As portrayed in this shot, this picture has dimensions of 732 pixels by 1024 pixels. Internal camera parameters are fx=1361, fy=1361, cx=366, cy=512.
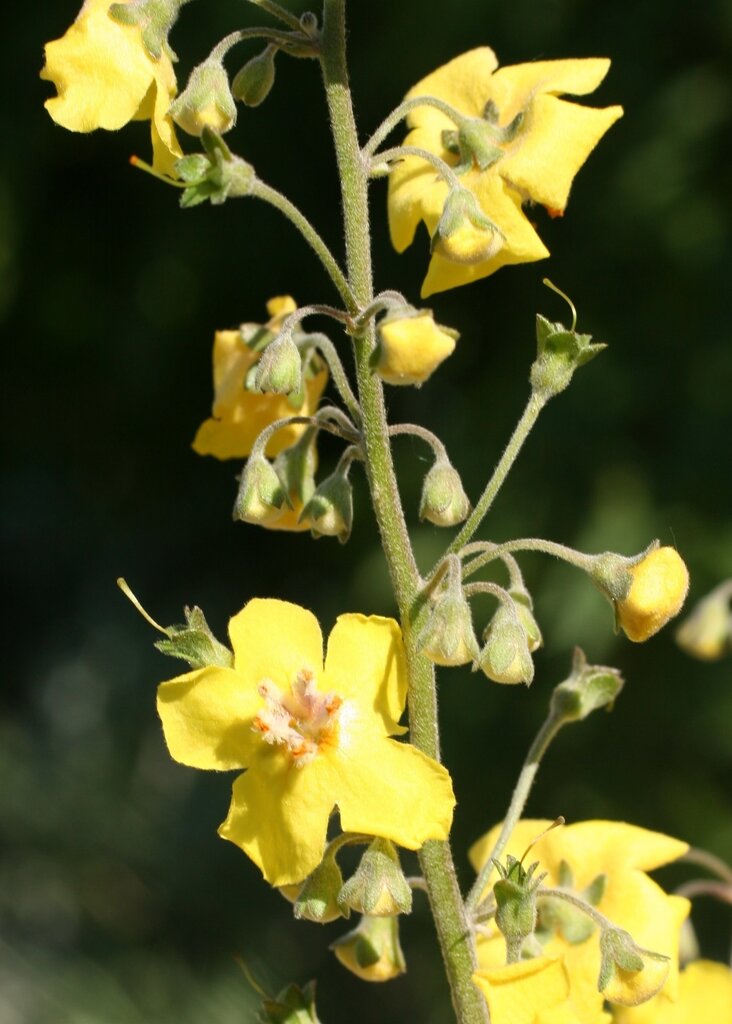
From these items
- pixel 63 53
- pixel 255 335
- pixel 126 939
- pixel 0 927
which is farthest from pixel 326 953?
pixel 63 53

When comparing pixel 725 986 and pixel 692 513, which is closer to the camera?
pixel 725 986

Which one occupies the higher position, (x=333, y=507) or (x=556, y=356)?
(x=556, y=356)

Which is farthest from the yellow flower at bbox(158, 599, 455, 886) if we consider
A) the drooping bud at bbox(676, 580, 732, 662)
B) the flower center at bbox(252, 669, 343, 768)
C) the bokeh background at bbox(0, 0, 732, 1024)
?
the bokeh background at bbox(0, 0, 732, 1024)

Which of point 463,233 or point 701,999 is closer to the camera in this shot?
point 463,233

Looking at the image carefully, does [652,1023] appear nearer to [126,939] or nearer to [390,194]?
[390,194]

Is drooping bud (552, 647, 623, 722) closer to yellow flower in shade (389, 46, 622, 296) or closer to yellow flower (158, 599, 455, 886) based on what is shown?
yellow flower (158, 599, 455, 886)

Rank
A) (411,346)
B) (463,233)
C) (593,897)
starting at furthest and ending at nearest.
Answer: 1. (593,897)
2. (463,233)
3. (411,346)

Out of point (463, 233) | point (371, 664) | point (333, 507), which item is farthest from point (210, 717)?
point (463, 233)

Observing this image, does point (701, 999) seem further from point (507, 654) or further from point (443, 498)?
point (443, 498)
